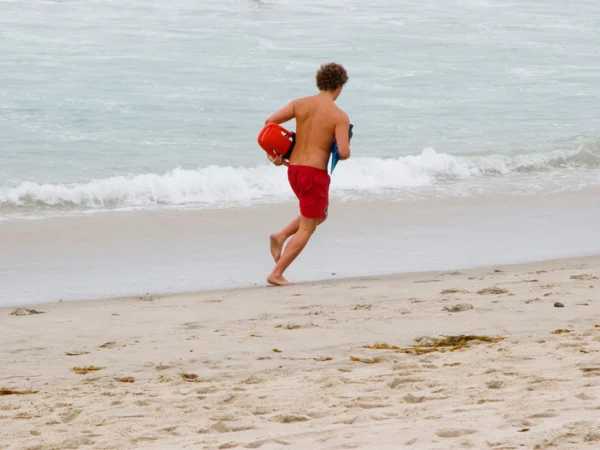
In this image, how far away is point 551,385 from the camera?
4129 millimetres

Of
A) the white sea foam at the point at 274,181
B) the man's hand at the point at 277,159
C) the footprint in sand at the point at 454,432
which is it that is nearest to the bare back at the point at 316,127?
the man's hand at the point at 277,159

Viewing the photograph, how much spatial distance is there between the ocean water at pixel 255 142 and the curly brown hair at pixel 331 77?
1546mm

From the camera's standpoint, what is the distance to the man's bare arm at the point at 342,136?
6.80m

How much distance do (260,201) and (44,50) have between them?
1118cm

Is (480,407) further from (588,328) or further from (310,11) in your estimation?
(310,11)

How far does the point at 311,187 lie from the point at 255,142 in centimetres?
719

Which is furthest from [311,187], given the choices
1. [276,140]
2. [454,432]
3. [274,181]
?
Result: [274,181]

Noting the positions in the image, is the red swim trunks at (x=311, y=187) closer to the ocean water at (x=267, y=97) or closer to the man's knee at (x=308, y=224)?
the man's knee at (x=308, y=224)

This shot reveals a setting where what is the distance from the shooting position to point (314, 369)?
480 cm

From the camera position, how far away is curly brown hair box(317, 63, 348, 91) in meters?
6.84

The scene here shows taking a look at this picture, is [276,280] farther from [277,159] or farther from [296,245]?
[277,159]

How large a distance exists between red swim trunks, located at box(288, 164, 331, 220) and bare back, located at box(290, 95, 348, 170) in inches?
2.0

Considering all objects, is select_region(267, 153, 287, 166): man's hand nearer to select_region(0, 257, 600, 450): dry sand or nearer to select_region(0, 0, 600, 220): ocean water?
select_region(0, 257, 600, 450): dry sand

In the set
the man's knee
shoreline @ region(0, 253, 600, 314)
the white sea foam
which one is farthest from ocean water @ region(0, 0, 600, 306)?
the man's knee
